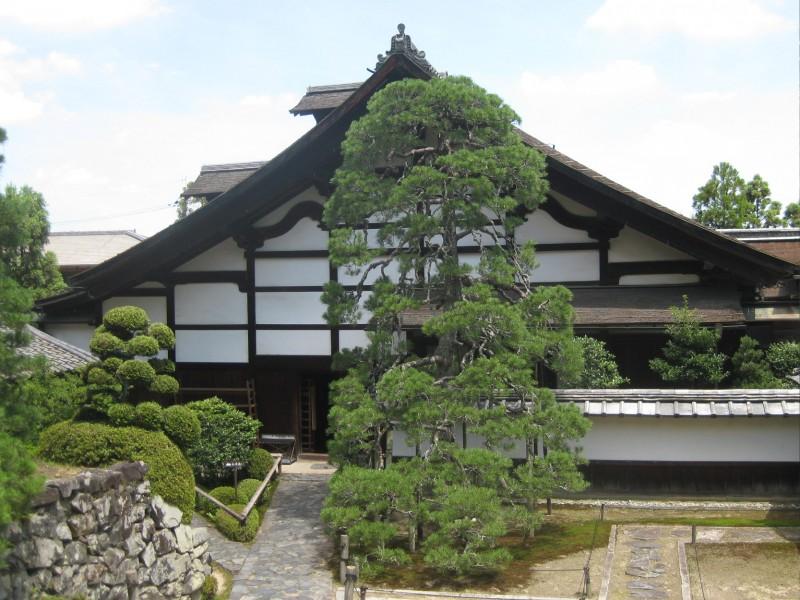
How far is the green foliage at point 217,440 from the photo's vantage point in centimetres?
1473

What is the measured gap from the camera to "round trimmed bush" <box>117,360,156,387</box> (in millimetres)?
11312

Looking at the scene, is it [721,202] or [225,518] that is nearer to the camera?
[225,518]

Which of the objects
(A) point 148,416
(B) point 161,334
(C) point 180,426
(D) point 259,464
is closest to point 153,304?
(D) point 259,464

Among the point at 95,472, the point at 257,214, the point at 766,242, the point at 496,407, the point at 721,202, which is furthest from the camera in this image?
the point at 721,202

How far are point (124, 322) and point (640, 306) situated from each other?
9.04m

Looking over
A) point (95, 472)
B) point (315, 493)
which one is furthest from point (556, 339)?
point (95, 472)

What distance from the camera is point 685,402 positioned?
1335cm

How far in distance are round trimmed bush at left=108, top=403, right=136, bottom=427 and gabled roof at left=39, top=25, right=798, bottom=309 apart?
6.47 m

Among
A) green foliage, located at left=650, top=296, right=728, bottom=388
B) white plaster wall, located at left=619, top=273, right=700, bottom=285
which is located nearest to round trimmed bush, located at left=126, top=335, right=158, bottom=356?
green foliage, located at left=650, top=296, right=728, bottom=388

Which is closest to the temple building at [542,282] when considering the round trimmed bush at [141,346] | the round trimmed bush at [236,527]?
the round trimmed bush at [236,527]

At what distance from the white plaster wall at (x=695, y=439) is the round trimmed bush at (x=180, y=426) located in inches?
251

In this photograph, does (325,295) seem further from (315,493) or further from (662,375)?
(662,375)

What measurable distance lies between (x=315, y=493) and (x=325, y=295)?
3.97 meters

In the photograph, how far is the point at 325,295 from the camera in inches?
538
